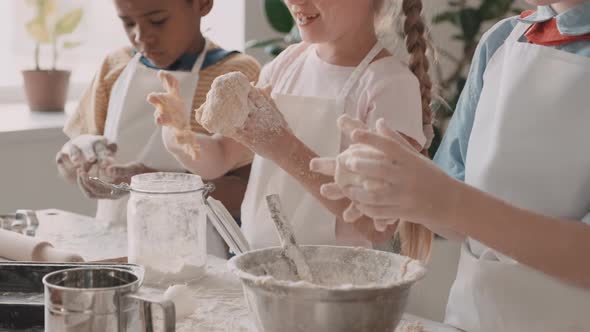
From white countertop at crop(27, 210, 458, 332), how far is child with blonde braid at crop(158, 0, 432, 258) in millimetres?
178

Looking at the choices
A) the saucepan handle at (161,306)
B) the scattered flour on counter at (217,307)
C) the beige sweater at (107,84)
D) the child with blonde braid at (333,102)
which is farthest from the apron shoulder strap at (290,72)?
the saucepan handle at (161,306)

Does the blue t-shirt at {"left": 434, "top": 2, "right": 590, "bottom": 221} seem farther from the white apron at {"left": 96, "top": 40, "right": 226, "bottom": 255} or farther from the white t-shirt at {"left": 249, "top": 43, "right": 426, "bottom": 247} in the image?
the white apron at {"left": 96, "top": 40, "right": 226, "bottom": 255}

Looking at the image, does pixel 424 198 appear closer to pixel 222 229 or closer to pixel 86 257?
pixel 222 229

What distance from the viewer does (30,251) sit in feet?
4.23

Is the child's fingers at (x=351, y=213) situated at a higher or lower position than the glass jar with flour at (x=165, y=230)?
higher

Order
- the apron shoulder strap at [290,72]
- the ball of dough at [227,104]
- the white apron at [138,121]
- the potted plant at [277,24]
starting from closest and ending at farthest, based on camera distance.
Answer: the ball of dough at [227,104], the apron shoulder strap at [290,72], the white apron at [138,121], the potted plant at [277,24]

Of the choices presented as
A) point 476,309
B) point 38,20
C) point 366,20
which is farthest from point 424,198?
point 38,20

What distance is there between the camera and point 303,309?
34.2 inches

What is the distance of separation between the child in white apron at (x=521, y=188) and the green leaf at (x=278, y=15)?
51.9 inches

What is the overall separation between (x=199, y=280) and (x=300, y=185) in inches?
10.8

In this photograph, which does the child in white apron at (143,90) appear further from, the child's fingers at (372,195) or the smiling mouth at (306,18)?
the child's fingers at (372,195)

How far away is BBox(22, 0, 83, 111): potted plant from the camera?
2807 millimetres

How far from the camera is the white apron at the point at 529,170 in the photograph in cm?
108

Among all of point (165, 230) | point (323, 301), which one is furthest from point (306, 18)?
point (323, 301)
